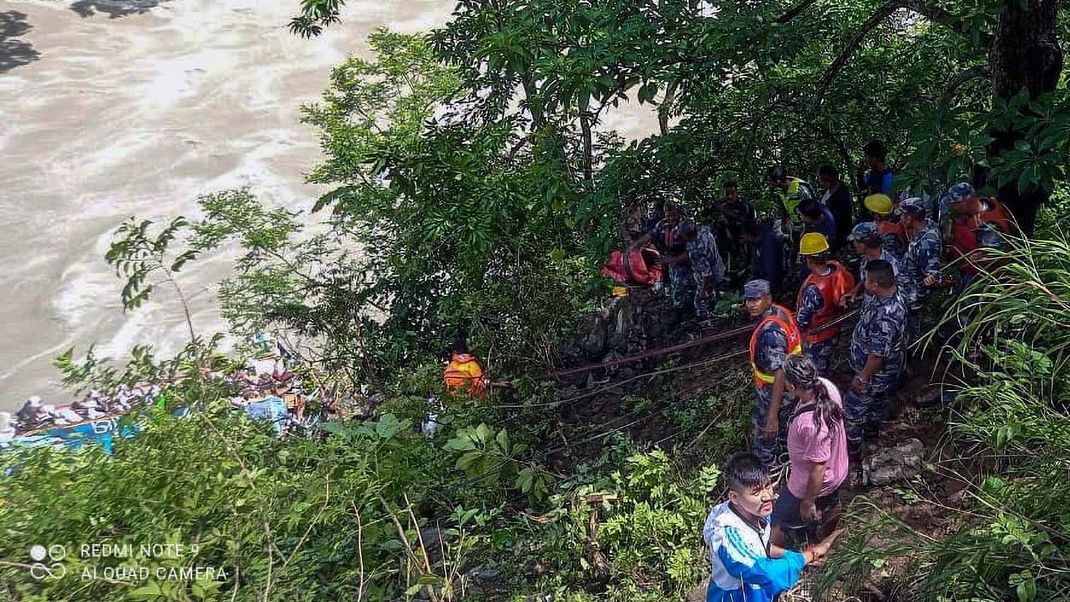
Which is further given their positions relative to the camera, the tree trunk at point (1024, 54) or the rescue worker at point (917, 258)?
the rescue worker at point (917, 258)

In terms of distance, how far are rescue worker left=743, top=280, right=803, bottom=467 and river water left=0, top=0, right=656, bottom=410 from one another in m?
13.5

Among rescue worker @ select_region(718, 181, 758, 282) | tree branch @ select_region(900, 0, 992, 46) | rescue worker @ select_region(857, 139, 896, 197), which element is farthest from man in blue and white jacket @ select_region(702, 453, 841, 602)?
rescue worker @ select_region(718, 181, 758, 282)

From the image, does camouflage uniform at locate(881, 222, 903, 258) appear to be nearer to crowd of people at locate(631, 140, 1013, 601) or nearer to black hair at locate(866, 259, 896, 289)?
crowd of people at locate(631, 140, 1013, 601)

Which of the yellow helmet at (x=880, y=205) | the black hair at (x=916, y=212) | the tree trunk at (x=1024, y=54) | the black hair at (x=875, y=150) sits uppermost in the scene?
the tree trunk at (x=1024, y=54)

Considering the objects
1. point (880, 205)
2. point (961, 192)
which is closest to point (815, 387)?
point (961, 192)

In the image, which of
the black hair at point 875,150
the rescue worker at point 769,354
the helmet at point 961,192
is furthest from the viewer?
the black hair at point 875,150

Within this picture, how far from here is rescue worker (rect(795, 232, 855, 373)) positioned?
4.86 m

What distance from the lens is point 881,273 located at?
423cm

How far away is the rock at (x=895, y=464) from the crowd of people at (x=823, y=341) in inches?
4.9

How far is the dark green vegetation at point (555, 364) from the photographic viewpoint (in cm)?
320

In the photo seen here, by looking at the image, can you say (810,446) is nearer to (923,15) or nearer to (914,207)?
(914,207)

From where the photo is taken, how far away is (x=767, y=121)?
664 centimetres

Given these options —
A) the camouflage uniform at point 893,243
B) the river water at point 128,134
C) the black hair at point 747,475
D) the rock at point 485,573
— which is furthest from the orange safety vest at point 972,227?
the river water at point 128,134

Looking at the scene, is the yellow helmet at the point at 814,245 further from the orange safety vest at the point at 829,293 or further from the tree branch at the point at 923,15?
the tree branch at the point at 923,15
